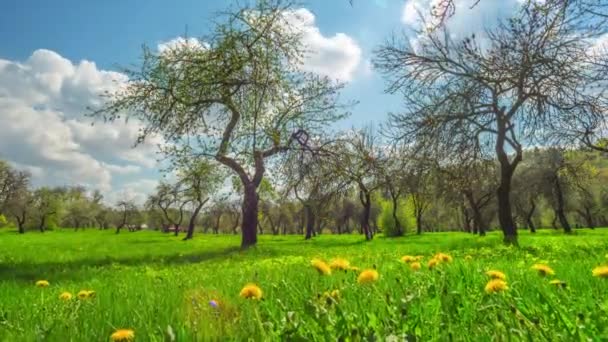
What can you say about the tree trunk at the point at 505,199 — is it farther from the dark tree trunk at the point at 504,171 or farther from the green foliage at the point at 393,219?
the green foliage at the point at 393,219

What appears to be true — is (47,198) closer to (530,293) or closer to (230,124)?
(230,124)

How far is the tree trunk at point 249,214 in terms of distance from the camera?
65.8ft

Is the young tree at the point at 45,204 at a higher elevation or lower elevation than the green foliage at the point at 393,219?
higher

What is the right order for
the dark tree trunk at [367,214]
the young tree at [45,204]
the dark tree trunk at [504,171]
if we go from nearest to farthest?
the dark tree trunk at [504,171] → the dark tree trunk at [367,214] → the young tree at [45,204]

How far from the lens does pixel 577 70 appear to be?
13688mm

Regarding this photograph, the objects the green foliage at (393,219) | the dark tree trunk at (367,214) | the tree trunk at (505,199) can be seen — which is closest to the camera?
the tree trunk at (505,199)

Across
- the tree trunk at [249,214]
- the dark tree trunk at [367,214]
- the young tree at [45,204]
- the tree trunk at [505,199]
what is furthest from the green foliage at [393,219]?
the young tree at [45,204]

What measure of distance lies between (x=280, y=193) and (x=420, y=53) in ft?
36.9

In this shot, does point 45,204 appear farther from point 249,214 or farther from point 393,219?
point 249,214

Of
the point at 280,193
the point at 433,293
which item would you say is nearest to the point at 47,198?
the point at 280,193

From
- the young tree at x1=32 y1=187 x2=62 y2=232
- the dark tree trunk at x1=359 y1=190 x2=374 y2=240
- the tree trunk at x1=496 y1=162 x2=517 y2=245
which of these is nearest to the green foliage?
the dark tree trunk at x1=359 y1=190 x2=374 y2=240

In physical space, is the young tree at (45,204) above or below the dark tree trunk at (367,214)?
above

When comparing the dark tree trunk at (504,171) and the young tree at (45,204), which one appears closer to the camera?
the dark tree trunk at (504,171)

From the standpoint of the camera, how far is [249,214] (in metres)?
20.3
